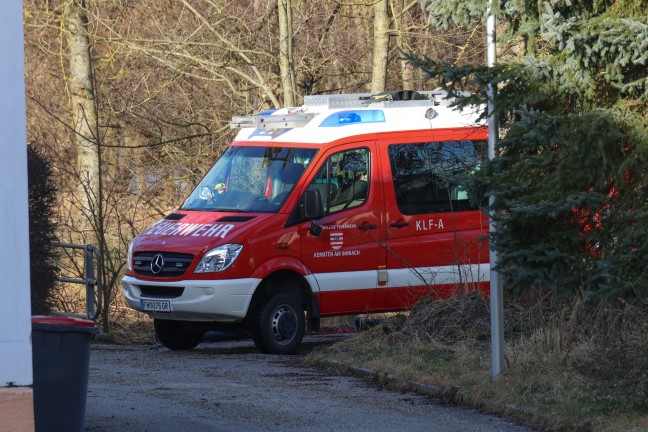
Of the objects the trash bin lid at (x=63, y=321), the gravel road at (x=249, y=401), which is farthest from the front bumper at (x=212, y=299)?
the trash bin lid at (x=63, y=321)

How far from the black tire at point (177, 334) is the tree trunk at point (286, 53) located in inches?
205

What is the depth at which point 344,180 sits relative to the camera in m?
12.9

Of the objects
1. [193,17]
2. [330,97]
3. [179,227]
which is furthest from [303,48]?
[179,227]

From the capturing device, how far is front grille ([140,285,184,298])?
12289mm

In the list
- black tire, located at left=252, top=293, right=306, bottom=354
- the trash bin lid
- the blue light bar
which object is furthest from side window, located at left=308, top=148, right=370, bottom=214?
the trash bin lid

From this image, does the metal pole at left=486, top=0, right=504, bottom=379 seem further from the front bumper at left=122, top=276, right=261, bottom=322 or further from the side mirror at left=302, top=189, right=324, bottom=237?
the front bumper at left=122, top=276, right=261, bottom=322

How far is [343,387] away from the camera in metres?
10.1

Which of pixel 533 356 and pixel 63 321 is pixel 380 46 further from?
pixel 63 321

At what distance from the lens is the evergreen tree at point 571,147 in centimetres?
770

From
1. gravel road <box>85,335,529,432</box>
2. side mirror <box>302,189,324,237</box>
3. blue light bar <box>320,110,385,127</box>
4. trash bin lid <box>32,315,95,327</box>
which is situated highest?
blue light bar <box>320,110,385,127</box>

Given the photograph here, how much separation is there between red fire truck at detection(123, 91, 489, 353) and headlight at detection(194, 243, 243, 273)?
0.01m

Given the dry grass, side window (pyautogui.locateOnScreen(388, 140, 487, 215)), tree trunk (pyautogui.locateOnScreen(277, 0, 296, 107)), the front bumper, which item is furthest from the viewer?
tree trunk (pyautogui.locateOnScreen(277, 0, 296, 107))

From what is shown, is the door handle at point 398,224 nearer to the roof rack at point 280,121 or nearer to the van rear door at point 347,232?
the van rear door at point 347,232

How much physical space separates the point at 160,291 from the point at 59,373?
18.8ft
